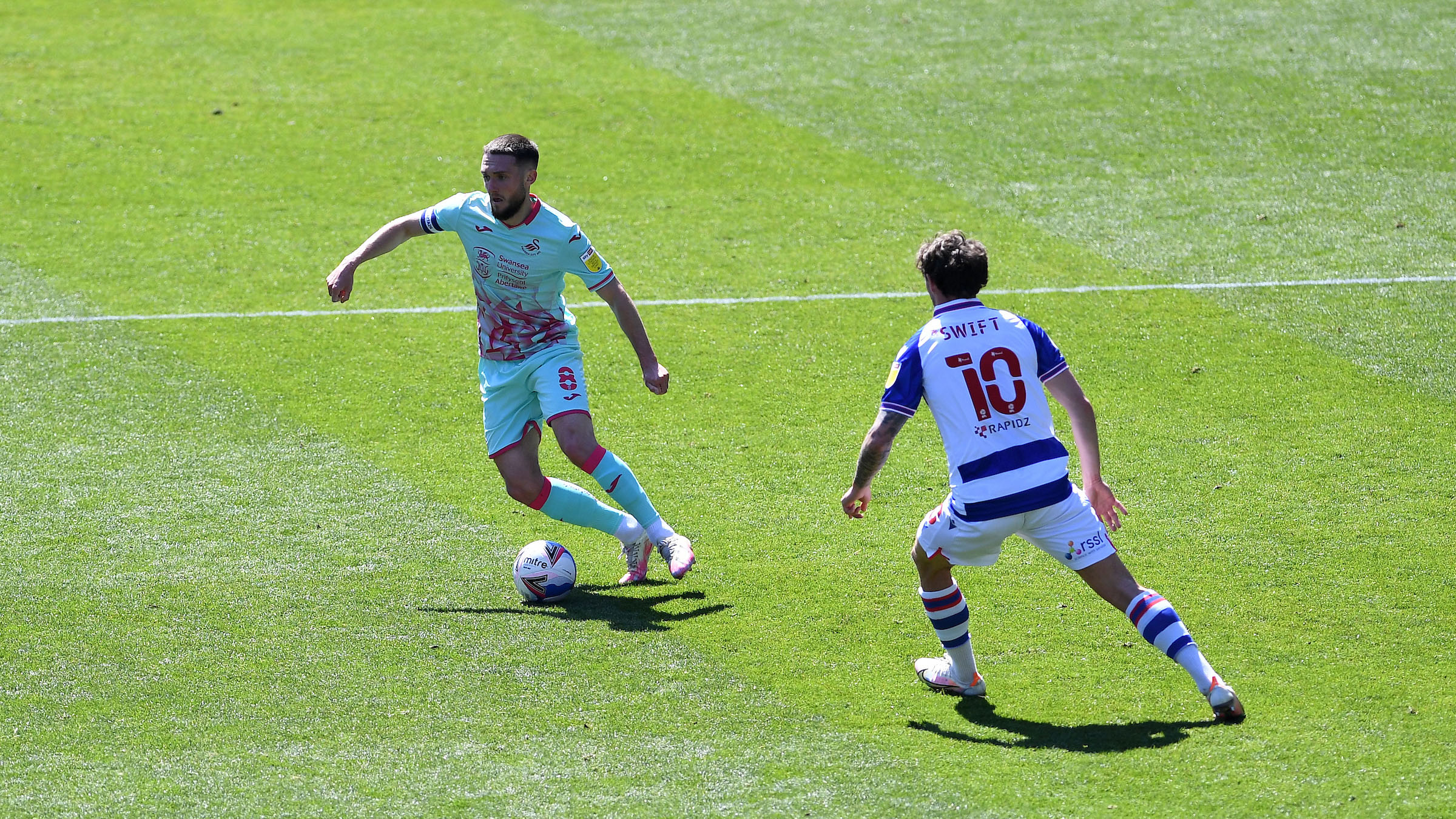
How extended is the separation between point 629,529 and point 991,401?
2380 mm

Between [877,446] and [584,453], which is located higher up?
[877,446]

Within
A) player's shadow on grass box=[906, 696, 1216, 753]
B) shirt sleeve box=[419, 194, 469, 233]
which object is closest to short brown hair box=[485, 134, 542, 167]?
shirt sleeve box=[419, 194, 469, 233]

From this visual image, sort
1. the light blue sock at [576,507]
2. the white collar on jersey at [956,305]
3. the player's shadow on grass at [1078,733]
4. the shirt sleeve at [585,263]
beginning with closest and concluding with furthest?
the player's shadow on grass at [1078,733]
the white collar on jersey at [956,305]
the shirt sleeve at [585,263]
the light blue sock at [576,507]

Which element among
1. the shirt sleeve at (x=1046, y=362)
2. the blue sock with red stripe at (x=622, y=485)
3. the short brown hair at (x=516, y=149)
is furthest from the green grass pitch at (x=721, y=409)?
the short brown hair at (x=516, y=149)

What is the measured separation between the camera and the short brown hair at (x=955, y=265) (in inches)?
214

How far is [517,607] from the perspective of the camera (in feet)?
22.6

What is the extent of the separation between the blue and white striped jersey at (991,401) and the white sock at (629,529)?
212 centimetres

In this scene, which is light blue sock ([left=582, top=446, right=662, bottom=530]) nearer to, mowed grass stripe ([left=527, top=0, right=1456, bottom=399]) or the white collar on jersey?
the white collar on jersey

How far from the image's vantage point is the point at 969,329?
5.43 metres

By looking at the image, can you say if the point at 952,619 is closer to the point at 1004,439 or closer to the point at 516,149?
the point at 1004,439

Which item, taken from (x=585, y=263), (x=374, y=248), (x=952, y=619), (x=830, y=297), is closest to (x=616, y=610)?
(x=585, y=263)

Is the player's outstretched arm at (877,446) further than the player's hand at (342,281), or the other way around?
the player's hand at (342,281)

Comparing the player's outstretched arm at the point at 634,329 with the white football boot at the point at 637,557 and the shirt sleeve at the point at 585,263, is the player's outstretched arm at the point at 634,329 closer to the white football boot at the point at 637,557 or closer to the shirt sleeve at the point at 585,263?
the shirt sleeve at the point at 585,263

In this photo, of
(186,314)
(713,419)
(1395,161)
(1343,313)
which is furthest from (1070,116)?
(186,314)
